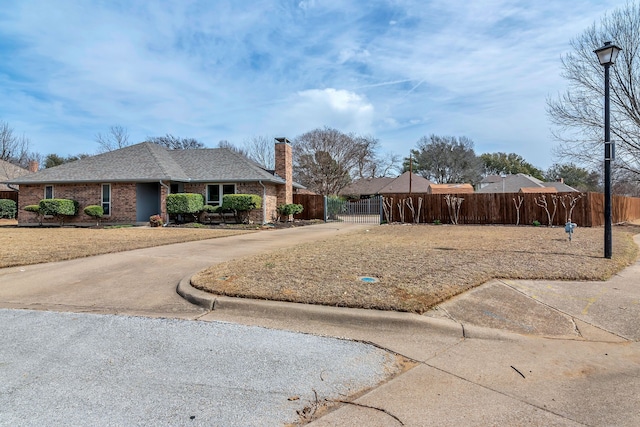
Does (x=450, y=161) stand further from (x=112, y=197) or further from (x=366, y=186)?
(x=112, y=197)

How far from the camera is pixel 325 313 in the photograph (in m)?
4.21

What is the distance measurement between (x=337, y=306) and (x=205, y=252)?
18.6 ft

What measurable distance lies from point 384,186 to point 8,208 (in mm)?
37708

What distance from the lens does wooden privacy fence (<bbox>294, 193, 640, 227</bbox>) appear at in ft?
62.6

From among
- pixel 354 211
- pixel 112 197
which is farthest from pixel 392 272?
pixel 354 211

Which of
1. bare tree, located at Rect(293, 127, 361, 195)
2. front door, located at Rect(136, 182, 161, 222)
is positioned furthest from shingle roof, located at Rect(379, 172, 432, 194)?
front door, located at Rect(136, 182, 161, 222)

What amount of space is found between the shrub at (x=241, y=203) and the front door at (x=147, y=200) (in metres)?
4.26

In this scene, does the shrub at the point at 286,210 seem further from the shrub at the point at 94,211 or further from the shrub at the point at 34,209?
the shrub at the point at 34,209

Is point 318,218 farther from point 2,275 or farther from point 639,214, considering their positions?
point 639,214

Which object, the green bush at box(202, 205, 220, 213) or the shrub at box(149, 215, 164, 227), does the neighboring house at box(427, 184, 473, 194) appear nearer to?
the green bush at box(202, 205, 220, 213)

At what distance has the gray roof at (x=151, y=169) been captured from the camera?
63.5ft

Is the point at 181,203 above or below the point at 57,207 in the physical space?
above

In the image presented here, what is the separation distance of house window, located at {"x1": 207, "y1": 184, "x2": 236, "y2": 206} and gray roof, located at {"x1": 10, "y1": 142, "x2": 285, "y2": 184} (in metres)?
0.56

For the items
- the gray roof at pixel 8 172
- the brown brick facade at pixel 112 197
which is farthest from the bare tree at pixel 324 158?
the gray roof at pixel 8 172
